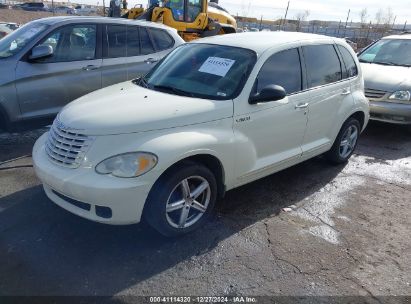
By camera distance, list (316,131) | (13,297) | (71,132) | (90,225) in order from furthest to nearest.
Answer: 1. (316,131)
2. (90,225)
3. (71,132)
4. (13,297)

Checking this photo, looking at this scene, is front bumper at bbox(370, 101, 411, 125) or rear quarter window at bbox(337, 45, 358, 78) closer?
rear quarter window at bbox(337, 45, 358, 78)

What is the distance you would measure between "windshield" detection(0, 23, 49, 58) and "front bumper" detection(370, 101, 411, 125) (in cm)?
562

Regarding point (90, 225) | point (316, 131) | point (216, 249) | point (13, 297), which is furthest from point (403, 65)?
point (13, 297)

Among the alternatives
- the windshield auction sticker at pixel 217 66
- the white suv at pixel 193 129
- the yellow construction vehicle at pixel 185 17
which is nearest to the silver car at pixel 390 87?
the white suv at pixel 193 129

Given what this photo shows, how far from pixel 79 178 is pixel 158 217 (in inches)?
28.4

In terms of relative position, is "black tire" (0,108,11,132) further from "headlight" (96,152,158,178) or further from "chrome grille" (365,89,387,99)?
"chrome grille" (365,89,387,99)

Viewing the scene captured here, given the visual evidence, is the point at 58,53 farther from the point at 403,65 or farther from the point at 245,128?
the point at 403,65

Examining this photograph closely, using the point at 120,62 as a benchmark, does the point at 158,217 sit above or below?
below

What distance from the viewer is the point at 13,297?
108 inches

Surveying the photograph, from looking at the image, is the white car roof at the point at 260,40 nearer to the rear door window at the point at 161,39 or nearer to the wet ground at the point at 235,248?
the wet ground at the point at 235,248

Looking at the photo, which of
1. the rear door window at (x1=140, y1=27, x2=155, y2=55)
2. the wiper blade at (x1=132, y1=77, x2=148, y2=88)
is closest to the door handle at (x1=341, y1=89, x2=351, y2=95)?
the wiper blade at (x1=132, y1=77, x2=148, y2=88)

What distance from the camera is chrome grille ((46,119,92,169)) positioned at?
311 cm

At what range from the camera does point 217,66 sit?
3945 millimetres

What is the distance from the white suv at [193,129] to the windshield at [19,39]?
2039 millimetres
